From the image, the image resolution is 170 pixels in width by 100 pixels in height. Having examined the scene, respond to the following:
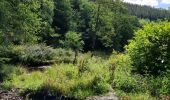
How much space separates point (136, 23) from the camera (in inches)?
2766

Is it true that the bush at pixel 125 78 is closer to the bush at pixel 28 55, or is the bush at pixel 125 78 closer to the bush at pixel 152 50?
the bush at pixel 152 50

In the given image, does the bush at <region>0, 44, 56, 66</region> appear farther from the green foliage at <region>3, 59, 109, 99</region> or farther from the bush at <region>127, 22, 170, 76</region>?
the bush at <region>127, 22, 170, 76</region>

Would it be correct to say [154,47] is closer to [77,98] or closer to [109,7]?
[77,98]

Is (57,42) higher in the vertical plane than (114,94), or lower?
lower

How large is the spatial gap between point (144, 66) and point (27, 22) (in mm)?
9792

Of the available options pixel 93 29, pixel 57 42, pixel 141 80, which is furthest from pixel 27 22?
pixel 93 29

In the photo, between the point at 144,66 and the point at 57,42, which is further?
the point at 57,42

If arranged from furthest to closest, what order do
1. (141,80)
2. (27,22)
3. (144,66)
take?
(27,22)
(144,66)
(141,80)

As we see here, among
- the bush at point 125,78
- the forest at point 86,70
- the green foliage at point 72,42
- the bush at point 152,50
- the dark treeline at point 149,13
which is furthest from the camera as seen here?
the dark treeline at point 149,13

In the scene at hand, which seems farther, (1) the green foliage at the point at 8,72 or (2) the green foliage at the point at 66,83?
(1) the green foliage at the point at 8,72

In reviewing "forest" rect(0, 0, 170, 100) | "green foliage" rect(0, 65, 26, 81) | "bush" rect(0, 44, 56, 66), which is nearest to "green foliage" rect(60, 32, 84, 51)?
"bush" rect(0, 44, 56, 66)

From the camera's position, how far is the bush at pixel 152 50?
Answer: 1502 centimetres

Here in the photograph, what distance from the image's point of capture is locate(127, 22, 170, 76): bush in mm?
15023

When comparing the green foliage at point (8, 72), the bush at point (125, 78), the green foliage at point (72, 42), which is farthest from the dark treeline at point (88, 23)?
the bush at point (125, 78)
